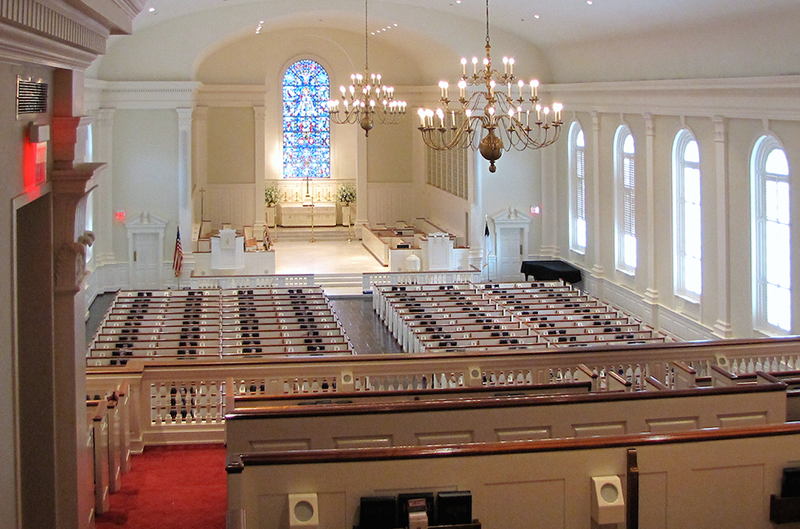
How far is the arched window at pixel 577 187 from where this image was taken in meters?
23.2

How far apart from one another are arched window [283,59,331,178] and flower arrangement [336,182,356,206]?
753 millimetres

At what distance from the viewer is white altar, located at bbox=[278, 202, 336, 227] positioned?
30.9 metres

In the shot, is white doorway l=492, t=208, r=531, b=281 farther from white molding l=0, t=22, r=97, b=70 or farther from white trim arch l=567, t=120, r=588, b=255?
white molding l=0, t=22, r=97, b=70

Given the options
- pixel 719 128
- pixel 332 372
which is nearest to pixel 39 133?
pixel 332 372

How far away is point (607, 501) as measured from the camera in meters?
5.12

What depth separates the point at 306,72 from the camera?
31.2 meters

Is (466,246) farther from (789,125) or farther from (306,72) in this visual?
(789,125)

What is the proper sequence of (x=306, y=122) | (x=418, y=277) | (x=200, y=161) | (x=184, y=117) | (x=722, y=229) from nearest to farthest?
(x=722, y=229) < (x=418, y=277) < (x=184, y=117) < (x=200, y=161) < (x=306, y=122)

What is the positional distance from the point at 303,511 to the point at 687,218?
14.5 meters

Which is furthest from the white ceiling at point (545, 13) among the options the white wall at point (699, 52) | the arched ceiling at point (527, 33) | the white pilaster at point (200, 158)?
the white pilaster at point (200, 158)

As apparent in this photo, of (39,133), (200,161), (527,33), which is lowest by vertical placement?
(39,133)

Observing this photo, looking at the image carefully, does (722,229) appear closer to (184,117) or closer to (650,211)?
(650,211)

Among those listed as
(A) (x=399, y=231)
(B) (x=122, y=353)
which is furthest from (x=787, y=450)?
(A) (x=399, y=231)

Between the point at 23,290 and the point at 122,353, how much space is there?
27.5ft
